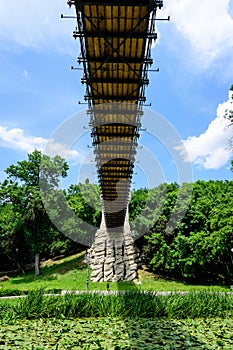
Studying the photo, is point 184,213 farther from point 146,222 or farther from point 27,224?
point 27,224

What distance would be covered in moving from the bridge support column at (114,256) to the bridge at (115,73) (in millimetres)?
9039

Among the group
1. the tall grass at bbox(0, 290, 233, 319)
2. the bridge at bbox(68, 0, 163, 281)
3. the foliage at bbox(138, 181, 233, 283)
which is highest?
the bridge at bbox(68, 0, 163, 281)

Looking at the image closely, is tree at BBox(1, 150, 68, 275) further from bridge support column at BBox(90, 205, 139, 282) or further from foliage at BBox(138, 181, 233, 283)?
foliage at BBox(138, 181, 233, 283)

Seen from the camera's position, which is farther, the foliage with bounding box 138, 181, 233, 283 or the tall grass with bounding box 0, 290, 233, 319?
the foliage with bounding box 138, 181, 233, 283

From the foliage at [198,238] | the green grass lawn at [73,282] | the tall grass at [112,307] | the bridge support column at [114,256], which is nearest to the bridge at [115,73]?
the tall grass at [112,307]

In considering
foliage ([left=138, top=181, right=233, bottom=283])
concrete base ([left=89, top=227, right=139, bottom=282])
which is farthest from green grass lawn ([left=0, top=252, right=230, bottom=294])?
foliage ([left=138, top=181, right=233, bottom=283])

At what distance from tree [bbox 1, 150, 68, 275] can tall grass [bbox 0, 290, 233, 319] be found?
46.4ft

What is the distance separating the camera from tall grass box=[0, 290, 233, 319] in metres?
7.97

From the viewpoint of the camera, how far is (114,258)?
776 inches

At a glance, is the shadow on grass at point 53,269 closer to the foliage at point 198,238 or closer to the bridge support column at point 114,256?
the bridge support column at point 114,256

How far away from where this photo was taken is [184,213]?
65.8 feet

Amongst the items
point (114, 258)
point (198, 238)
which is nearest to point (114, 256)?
point (114, 258)

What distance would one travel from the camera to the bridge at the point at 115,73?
4.56 meters

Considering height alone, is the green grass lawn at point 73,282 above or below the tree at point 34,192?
below
